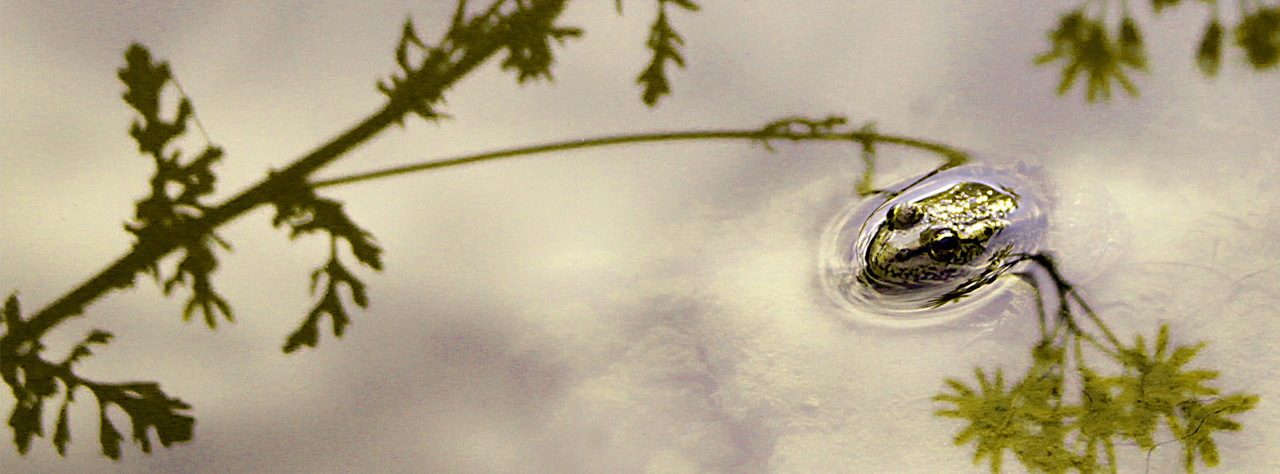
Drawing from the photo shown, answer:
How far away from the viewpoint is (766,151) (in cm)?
112

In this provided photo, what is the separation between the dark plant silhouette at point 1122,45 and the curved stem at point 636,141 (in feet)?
0.80

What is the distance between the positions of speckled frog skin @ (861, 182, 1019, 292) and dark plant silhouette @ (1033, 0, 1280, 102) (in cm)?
24

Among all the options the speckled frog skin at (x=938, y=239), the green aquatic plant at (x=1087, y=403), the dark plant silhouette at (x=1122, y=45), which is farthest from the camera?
the dark plant silhouette at (x=1122, y=45)

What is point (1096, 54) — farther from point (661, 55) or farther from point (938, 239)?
point (661, 55)

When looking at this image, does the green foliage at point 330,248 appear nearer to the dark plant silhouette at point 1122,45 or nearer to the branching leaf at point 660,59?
the branching leaf at point 660,59

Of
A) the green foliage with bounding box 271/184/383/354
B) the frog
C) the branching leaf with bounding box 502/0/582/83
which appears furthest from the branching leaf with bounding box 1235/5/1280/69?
the green foliage with bounding box 271/184/383/354

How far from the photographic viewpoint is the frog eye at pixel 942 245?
1025 mm

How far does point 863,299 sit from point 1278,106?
0.66 metres

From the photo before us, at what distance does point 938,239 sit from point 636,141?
1.42 feet

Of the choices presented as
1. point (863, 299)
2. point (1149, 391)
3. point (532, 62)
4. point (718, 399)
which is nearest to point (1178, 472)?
point (1149, 391)

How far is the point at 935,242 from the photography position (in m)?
1.03

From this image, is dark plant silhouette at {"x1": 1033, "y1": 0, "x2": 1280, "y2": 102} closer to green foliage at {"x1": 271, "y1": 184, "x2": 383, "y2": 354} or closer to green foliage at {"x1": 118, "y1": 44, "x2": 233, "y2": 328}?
green foliage at {"x1": 271, "y1": 184, "x2": 383, "y2": 354}

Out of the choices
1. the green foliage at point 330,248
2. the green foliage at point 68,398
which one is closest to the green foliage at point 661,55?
the green foliage at point 330,248

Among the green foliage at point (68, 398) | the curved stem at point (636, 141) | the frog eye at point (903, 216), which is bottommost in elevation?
the green foliage at point (68, 398)
